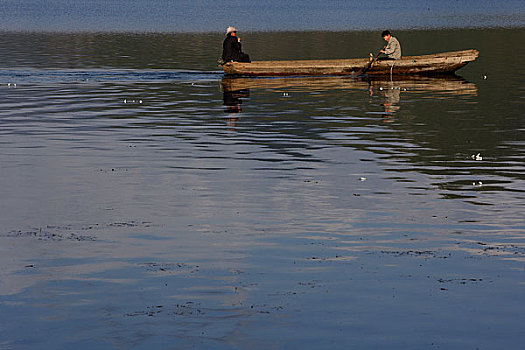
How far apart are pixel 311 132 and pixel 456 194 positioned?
10.2 meters

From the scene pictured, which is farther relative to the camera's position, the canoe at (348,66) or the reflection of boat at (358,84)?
the canoe at (348,66)

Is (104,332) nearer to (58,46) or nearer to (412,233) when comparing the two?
(412,233)

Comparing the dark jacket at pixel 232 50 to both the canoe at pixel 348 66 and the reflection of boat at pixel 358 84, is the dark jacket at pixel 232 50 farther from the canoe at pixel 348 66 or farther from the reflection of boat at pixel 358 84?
the reflection of boat at pixel 358 84

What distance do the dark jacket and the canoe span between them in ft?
1.21

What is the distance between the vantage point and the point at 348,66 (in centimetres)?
Answer: 4650

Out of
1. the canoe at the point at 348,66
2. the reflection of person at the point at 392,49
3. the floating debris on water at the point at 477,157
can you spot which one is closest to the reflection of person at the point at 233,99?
the canoe at the point at 348,66

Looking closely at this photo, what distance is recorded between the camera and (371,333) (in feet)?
34.2

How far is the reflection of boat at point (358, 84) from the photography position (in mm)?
42331

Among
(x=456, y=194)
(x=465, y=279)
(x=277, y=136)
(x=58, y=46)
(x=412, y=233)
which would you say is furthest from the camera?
(x=58, y=46)

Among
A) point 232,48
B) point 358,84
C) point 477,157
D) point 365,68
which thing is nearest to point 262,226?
point 477,157

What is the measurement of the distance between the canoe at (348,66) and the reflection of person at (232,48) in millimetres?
399

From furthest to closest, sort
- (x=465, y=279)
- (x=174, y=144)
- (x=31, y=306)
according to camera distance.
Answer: (x=174, y=144), (x=465, y=279), (x=31, y=306)

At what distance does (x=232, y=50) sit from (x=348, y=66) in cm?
603

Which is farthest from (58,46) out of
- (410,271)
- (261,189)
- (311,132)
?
(410,271)
